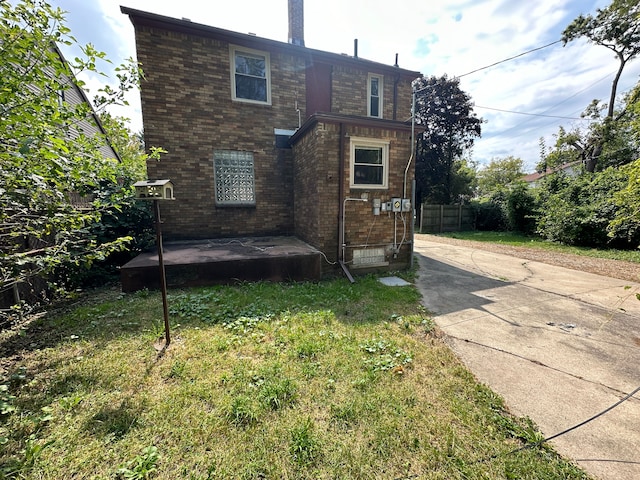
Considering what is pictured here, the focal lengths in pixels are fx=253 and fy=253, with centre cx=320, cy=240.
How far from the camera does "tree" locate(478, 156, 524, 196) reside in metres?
33.5

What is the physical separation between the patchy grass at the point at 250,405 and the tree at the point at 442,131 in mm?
18303

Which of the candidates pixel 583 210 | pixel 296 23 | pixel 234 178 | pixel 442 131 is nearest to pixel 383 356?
pixel 234 178

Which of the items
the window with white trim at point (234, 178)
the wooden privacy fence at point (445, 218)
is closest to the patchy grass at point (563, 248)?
the wooden privacy fence at point (445, 218)

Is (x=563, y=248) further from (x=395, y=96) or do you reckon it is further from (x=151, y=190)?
(x=151, y=190)

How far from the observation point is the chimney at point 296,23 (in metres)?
8.79

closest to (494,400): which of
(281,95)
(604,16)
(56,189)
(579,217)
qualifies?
(56,189)

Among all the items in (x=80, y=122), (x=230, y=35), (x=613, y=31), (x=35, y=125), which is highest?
(x=613, y=31)

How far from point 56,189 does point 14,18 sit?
55.7 inches

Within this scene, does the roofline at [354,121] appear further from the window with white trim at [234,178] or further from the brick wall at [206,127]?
the window with white trim at [234,178]

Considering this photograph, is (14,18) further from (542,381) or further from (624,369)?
(624,369)

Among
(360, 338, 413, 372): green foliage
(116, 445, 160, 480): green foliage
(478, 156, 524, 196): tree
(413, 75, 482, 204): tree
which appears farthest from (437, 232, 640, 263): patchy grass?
(478, 156, 524, 196): tree

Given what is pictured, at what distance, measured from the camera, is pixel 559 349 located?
10.0 ft

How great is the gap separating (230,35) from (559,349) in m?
9.65

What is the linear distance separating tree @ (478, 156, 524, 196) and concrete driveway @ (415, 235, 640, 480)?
33.1 metres
